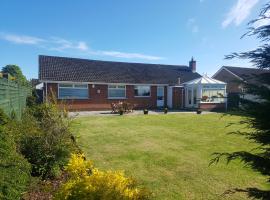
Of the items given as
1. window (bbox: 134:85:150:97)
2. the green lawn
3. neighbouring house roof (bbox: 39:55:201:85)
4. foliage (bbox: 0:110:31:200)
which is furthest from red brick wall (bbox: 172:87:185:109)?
foliage (bbox: 0:110:31:200)

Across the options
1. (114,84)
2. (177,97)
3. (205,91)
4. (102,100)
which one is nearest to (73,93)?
(102,100)

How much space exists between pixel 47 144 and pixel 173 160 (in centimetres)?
395

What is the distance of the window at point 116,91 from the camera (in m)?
30.1

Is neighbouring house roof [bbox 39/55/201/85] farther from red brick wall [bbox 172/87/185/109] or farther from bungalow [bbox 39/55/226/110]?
red brick wall [bbox 172/87/185/109]

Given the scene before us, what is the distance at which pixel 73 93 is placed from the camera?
1109 inches

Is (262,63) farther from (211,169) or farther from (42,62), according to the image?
(42,62)

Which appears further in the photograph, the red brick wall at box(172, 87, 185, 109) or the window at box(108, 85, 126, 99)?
the red brick wall at box(172, 87, 185, 109)

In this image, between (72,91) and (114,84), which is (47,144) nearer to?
(72,91)

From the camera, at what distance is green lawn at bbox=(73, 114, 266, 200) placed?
21.3ft

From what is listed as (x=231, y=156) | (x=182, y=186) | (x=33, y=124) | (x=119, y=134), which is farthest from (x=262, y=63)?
(x=119, y=134)

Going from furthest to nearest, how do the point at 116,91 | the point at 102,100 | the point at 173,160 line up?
the point at 116,91
the point at 102,100
the point at 173,160

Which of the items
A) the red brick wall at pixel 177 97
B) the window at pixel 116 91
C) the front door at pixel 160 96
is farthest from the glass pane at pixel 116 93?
the red brick wall at pixel 177 97

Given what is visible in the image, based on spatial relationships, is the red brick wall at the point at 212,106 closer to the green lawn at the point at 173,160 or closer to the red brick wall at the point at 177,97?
the red brick wall at the point at 177,97

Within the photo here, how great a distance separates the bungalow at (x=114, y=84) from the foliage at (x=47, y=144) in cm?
1917
